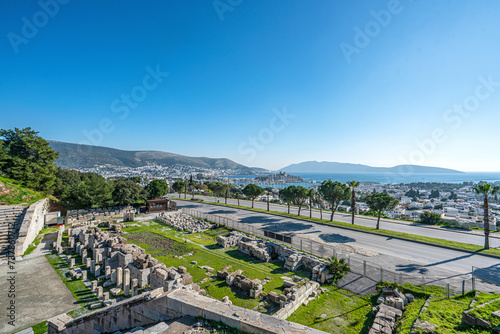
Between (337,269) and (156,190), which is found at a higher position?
(156,190)

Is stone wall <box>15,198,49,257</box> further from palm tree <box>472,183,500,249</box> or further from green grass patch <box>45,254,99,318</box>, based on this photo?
palm tree <box>472,183,500,249</box>

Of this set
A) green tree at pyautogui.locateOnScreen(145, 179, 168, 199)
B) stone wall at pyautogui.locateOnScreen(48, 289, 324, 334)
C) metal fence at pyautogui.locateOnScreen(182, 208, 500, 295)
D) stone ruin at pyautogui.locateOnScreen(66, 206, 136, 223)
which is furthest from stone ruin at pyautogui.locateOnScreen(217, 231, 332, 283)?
green tree at pyautogui.locateOnScreen(145, 179, 168, 199)

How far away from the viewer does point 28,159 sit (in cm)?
3741

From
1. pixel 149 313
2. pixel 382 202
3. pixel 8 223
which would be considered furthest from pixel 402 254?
pixel 8 223

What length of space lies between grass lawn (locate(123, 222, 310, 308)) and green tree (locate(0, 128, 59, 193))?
72.6 feet

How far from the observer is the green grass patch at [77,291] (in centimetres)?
1164

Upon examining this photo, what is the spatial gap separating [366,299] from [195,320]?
10.7 metres

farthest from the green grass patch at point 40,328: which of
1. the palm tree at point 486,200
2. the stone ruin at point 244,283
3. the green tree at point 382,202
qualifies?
the palm tree at point 486,200

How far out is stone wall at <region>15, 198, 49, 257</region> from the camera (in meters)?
18.9

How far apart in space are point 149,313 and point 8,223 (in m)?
24.3

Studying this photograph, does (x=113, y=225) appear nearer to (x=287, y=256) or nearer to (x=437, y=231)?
(x=287, y=256)

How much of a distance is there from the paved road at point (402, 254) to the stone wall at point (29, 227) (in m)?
26.8

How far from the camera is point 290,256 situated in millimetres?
17875

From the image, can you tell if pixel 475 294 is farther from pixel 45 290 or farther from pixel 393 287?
pixel 45 290
